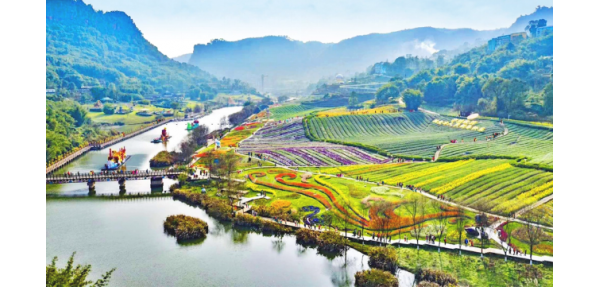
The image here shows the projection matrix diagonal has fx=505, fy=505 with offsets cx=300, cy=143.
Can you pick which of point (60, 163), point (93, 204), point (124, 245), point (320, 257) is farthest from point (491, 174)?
point (60, 163)

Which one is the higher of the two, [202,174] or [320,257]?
[202,174]

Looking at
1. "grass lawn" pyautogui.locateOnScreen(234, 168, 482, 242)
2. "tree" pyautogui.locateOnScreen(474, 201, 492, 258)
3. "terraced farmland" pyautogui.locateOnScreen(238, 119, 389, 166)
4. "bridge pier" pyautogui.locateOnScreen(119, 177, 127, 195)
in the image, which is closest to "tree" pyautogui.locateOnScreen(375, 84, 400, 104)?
"terraced farmland" pyautogui.locateOnScreen(238, 119, 389, 166)

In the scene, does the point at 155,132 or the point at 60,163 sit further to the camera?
the point at 155,132

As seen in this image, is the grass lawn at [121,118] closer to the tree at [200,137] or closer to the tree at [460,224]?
the tree at [200,137]

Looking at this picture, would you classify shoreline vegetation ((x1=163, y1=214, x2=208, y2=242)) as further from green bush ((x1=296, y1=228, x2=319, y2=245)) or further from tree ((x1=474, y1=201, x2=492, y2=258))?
tree ((x1=474, y1=201, x2=492, y2=258))

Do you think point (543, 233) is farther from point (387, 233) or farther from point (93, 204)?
point (93, 204)

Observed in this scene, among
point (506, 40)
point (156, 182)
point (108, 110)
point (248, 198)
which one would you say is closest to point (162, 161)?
point (156, 182)
